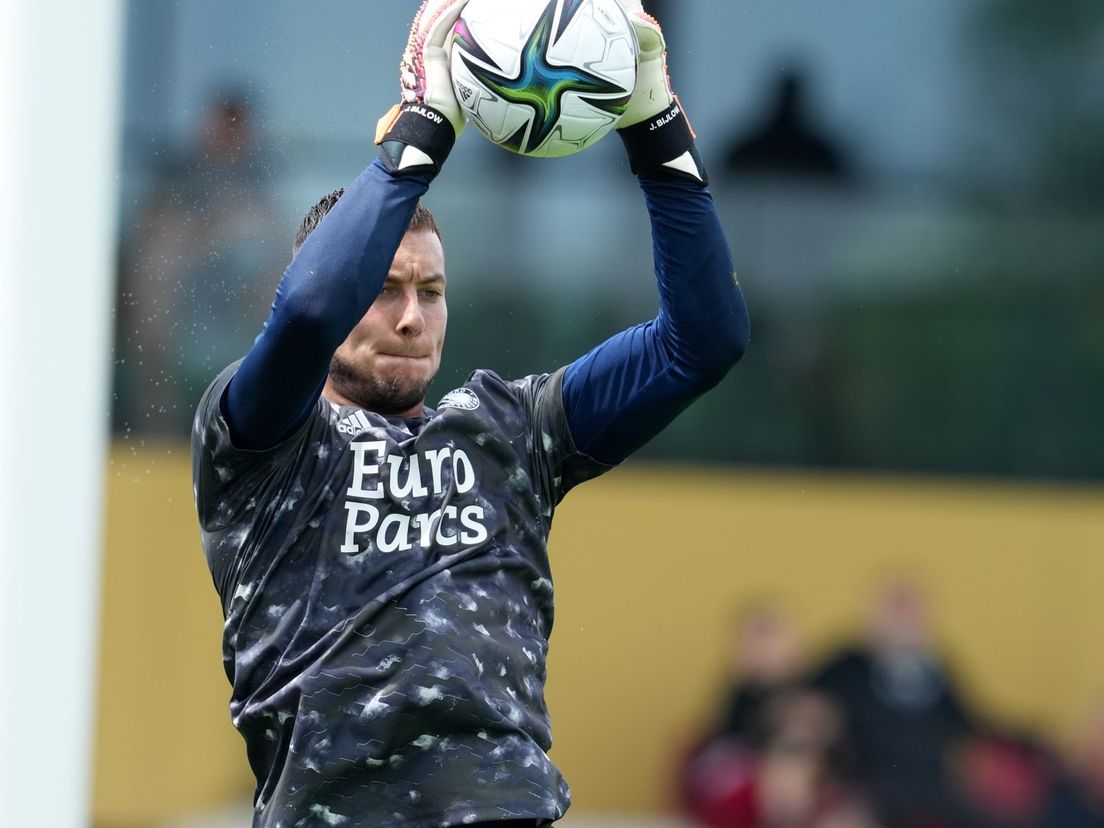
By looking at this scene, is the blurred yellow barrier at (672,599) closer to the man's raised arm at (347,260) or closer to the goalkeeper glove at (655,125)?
the goalkeeper glove at (655,125)

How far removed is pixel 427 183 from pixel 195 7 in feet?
15.0

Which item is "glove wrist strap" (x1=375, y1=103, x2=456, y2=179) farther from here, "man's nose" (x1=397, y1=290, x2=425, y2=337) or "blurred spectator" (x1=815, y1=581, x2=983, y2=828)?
"blurred spectator" (x1=815, y1=581, x2=983, y2=828)

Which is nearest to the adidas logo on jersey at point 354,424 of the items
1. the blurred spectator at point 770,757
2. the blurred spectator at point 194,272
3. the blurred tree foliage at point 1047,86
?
the blurred spectator at point 194,272

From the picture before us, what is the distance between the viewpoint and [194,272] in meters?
4.61

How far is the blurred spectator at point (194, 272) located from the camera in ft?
15.3

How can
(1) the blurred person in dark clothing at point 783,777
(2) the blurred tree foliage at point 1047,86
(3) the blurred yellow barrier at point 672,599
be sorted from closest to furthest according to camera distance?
1. (1) the blurred person in dark clothing at point 783,777
2. (3) the blurred yellow barrier at point 672,599
3. (2) the blurred tree foliage at point 1047,86

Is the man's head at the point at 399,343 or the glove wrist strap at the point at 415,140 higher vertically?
the glove wrist strap at the point at 415,140

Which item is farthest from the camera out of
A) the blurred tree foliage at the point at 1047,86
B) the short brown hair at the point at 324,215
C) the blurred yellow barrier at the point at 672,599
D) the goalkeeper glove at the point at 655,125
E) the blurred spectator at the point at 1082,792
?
the blurred tree foliage at the point at 1047,86

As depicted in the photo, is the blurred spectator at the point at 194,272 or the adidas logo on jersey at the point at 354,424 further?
the blurred spectator at the point at 194,272

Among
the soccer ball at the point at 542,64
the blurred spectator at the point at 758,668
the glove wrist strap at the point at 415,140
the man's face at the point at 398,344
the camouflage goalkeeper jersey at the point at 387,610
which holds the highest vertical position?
the soccer ball at the point at 542,64

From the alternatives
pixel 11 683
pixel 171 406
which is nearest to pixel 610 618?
pixel 171 406

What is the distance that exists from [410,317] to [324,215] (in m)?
0.24

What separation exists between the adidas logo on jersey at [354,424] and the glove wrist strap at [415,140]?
440 mm

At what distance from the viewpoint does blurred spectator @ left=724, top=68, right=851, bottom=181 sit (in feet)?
26.3
